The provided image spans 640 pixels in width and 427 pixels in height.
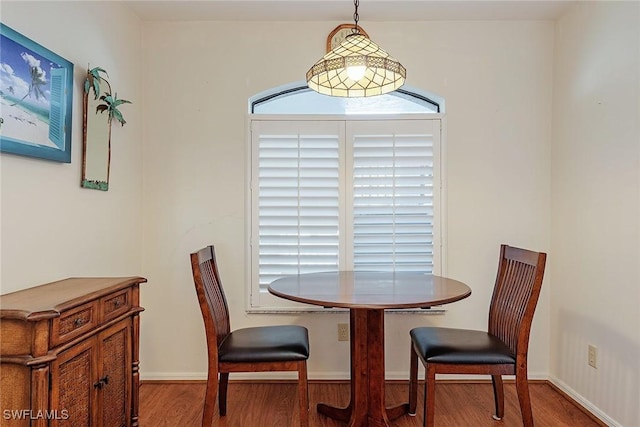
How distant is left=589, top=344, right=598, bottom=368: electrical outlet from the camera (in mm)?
2311

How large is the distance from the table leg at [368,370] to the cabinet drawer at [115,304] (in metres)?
1.12

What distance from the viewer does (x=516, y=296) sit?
2102mm

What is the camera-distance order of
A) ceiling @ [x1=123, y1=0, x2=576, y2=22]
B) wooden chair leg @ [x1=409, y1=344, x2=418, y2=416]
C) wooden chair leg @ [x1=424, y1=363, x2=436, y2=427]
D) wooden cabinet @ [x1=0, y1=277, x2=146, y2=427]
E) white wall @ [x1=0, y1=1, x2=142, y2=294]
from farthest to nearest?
ceiling @ [x1=123, y1=0, x2=576, y2=22] < wooden chair leg @ [x1=409, y1=344, x2=418, y2=416] < wooden chair leg @ [x1=424, y1=363, x2=436, y2=427] < white wall @ [x1=0, y1=1, x2=142, y2=294] < wooden cabinet @ [x1=0, y1=277, x2=146, y2=427]

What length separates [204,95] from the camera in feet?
9.18

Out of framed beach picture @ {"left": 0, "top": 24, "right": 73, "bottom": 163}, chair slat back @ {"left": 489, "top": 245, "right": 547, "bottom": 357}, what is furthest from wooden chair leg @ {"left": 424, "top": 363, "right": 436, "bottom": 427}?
framed beach picture @ {"left": 0, "top": 24, "right": 73, "bottom": 163}

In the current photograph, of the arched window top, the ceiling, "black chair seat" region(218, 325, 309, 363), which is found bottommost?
"black chair seat" region(218, 325, 309, 363)

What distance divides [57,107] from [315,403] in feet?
7.22

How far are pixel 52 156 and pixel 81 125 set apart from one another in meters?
0.35

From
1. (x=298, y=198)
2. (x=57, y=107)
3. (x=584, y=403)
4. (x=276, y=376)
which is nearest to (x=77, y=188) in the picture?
(x=57, y=107)

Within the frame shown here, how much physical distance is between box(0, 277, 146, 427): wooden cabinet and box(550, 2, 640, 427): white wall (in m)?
2.55

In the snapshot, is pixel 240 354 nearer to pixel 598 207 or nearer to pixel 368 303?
pixel 368 303

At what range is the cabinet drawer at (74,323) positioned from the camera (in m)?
1.33

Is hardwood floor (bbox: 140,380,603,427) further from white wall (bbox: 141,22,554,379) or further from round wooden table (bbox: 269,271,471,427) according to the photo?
round wooden table (bbox: 269,271,471,427)

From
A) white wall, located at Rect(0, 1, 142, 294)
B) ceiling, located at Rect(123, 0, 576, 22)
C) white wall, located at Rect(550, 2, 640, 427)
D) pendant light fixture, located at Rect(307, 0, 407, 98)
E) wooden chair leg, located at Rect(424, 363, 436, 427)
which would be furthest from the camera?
ceiling, located at Rect(123, 0, 576, 22)
